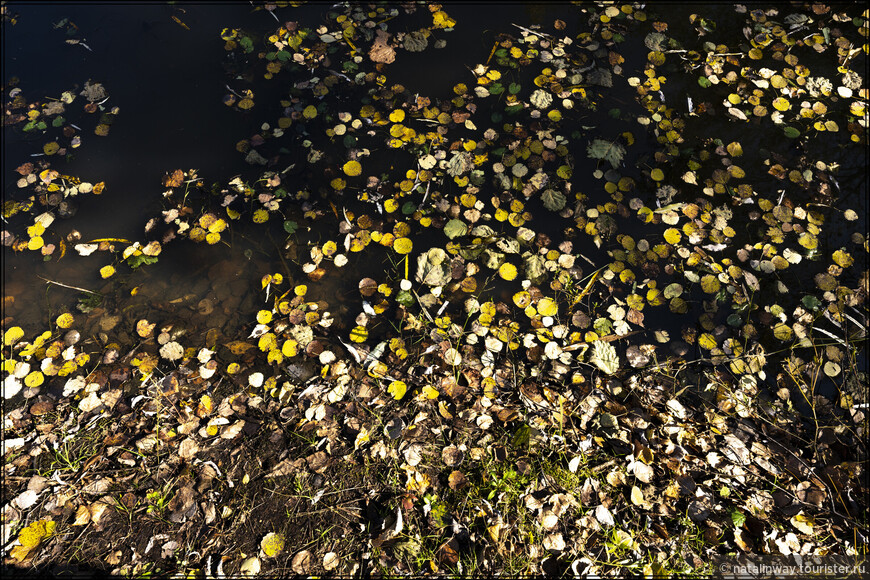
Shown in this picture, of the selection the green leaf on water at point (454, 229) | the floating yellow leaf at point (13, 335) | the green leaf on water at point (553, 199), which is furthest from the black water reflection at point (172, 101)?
the green leaf on water at point (454, 229)

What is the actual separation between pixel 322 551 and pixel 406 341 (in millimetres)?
1111

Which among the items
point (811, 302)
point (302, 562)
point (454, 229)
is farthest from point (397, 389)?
point (811, 302)

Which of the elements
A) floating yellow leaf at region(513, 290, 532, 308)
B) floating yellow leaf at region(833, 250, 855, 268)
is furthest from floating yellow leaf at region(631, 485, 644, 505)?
floating yellow leaf at region(833, 250, 855, 268)

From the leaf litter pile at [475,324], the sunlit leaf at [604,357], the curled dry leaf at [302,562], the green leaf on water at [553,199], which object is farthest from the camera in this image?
the green leaf on water at [553,199]

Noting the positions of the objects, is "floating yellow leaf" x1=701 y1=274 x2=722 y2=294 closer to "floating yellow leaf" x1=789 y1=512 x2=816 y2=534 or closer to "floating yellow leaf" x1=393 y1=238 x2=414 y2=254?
"floating yellow leaf" x1=789 y1=512 x2=816 y2=534

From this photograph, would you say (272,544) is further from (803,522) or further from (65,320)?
(803,522)

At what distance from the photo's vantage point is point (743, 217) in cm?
303

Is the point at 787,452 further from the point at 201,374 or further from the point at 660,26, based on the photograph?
the point at 660,26

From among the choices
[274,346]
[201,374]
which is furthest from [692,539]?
[201,374]

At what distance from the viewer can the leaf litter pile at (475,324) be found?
209cm

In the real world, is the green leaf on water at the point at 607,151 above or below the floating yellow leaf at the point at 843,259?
above

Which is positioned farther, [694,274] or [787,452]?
[694,274]

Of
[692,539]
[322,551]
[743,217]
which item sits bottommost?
[322,551]

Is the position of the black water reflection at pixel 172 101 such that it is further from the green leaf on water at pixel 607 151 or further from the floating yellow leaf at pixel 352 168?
the floating yellow leaf at pixel 352 168
